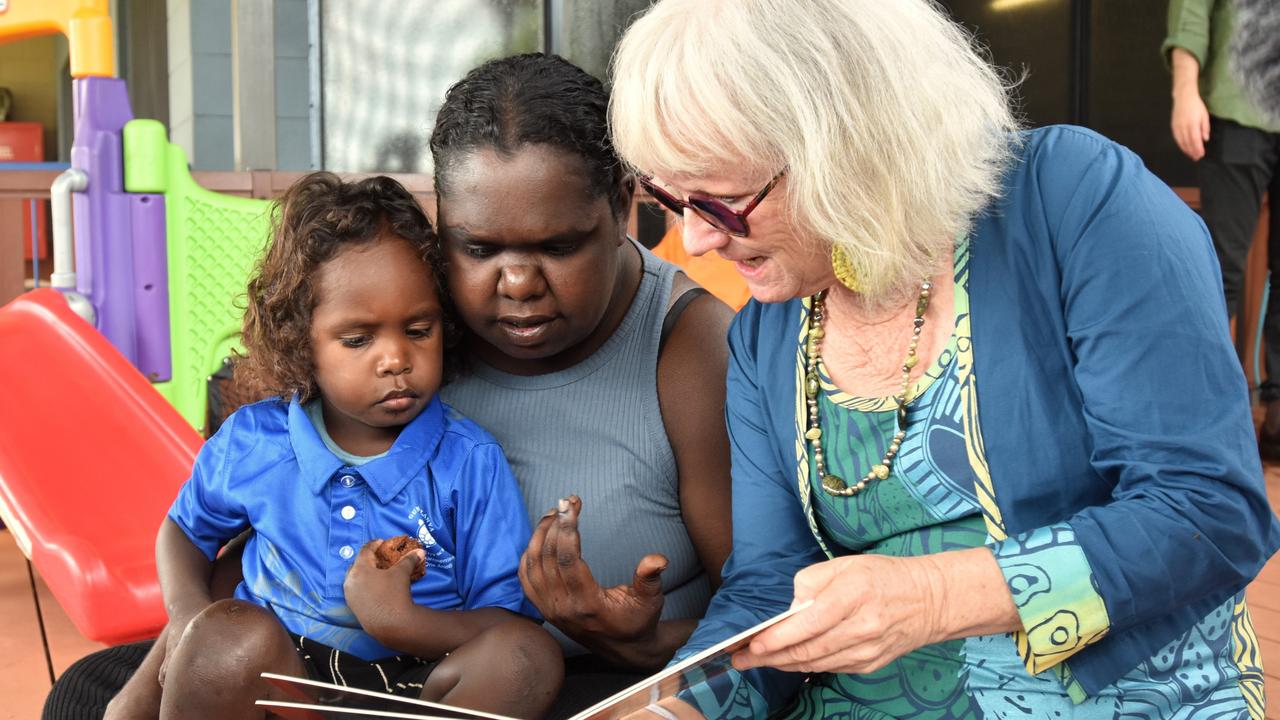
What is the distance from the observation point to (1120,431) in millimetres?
1324

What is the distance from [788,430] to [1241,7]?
3555 millimetres

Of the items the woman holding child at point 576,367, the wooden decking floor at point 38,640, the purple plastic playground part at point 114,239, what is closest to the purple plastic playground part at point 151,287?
the purple plastic playground part at point 114,239

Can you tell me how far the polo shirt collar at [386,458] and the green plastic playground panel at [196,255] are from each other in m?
2.06

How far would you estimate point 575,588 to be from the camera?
1.52 m

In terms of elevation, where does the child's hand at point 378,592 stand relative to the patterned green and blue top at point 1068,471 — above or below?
below

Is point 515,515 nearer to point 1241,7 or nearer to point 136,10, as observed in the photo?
point 1241,7

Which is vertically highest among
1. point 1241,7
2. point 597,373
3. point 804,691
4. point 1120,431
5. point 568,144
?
point 1241,7

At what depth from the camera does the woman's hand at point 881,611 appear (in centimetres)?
122

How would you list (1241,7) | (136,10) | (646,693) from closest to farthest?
(646,693)
(1241,7)
(136,10)

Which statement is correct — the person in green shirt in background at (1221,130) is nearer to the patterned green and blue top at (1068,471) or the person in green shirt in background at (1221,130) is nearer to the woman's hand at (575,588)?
the patterned green and blue top at (1068,471)

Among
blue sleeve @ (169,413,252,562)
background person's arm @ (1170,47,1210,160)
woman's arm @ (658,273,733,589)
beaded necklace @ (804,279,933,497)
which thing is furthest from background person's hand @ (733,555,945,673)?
background person's arm @ (1170,47,1210,160)

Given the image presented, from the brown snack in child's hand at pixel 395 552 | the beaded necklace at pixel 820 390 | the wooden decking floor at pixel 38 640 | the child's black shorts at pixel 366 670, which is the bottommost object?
the wooden decking floor at pixel 38 640

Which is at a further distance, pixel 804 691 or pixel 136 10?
pixel 136 10

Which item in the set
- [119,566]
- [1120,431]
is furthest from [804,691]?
[119,566]
